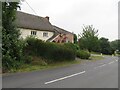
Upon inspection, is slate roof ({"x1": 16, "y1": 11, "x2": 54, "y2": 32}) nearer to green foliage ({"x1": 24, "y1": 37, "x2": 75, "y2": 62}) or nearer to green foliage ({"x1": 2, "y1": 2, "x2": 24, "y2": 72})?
green foliage ({"x1": 24, "y1": 37, "x2": 75, "y2": 62})

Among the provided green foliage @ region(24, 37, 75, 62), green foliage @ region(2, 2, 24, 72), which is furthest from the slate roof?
green foliage @ region(2, 2, 24, 72)

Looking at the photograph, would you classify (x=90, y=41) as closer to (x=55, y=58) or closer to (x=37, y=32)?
(x=37, y=32)

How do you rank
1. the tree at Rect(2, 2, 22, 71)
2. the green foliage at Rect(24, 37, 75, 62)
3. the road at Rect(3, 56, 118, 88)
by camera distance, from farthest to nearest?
1. the green foliage at Rect(24, 37, 75, 62)
2. the tree at Rect(2, 2, 22, 71)
3. the road at Rect(3, 56, 118, 88)

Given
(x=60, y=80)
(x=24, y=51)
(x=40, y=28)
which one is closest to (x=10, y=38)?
(x=24, y=51)

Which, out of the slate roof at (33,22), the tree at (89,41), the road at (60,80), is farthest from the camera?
the tree at (89,41)

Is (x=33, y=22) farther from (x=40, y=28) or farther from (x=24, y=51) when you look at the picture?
(x=24, y=51)

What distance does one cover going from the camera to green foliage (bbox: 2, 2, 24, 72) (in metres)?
20.9

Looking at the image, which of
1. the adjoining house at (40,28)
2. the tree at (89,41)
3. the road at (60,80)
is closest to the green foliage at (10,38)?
the road at (60,80)

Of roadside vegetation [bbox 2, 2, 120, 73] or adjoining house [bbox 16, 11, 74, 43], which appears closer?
roadside vegetation [bbox 2, 2, 120, 73]

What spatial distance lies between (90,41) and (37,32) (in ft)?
61.5

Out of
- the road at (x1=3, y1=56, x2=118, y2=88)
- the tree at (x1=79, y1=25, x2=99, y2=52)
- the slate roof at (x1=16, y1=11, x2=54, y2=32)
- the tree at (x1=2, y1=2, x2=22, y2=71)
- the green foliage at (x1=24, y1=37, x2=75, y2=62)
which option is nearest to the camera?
the road at (x1=3, y1=56, x2=118, y2=88)

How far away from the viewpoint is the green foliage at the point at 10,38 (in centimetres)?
2091

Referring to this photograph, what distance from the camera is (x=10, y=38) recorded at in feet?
71.8

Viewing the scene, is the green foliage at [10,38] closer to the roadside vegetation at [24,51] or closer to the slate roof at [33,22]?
the roadside vegetation at [24,51]
